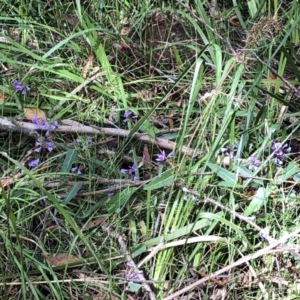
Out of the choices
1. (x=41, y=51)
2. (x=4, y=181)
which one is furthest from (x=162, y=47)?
(x=4, y=181)

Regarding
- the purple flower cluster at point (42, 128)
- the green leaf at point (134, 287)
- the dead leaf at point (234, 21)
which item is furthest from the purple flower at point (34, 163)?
the dead leaf at point (234, 21)

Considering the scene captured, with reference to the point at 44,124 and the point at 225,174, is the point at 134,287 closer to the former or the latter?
the point at 225,174

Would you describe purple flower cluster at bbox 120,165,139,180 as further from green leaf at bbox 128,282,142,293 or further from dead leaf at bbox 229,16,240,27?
dead leaf at bbox 229,16,240,27

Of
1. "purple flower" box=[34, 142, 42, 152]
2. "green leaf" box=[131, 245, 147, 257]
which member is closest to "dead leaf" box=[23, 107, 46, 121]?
"purple flower" box=[34, 142, 42, 152]

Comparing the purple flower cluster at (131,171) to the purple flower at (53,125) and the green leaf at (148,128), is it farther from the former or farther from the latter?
the purple flower at (53,125)

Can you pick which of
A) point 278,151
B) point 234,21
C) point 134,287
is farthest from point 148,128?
point 234,21

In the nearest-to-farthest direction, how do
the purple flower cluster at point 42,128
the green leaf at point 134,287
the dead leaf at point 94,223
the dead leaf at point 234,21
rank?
1. the green leaf at point 134,287
2. the dead leaf at point 94,223
3. the purple flower cluster at point 42,128
4. the dead leaf at point 234,21
